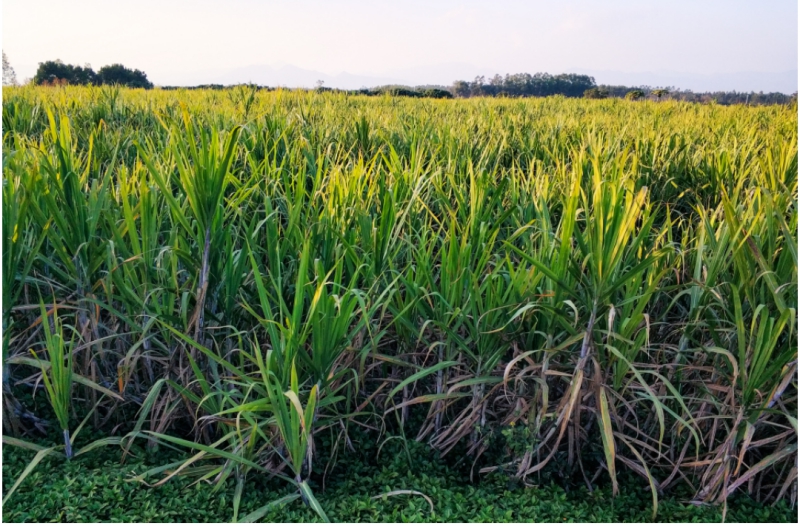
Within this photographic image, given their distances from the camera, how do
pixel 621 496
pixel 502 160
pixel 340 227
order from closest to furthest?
1. pixel 621 496
2. pixel 340 227
3. pixel 502 160

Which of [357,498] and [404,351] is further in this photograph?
[404,351]

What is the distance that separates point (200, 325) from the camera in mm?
1602

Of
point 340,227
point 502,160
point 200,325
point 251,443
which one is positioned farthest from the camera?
point 502,160

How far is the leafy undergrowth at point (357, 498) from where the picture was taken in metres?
1.31

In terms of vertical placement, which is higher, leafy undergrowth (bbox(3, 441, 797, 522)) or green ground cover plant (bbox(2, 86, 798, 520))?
green ground cover plant (bbox(2, 86, 798, 520))

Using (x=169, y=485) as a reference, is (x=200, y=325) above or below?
above

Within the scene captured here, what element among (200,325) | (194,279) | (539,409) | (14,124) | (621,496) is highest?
(14,124)

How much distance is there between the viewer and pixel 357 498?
4.50ft

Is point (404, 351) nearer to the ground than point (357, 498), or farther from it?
farther from it

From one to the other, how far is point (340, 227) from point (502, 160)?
6.37ft

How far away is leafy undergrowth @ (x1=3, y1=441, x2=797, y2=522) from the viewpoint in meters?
1.31

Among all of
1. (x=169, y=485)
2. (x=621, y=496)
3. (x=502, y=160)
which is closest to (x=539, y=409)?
(x=621, y=496)

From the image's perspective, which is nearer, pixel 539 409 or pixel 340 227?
pixel 539 409

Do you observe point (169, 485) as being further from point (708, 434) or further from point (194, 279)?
point (708, 434)
